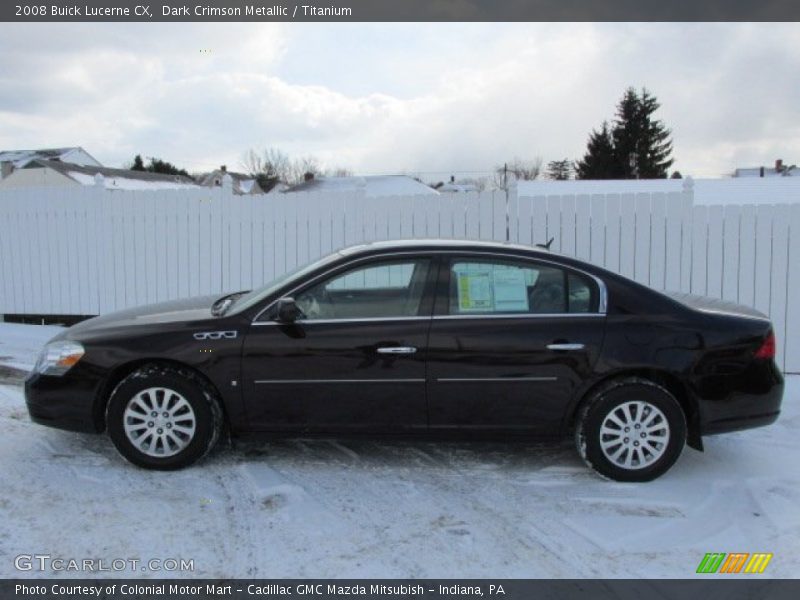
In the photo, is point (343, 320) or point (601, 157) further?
point (601, 157)

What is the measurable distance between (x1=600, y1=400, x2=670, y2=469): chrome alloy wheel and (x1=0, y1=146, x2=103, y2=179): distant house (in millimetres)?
43426

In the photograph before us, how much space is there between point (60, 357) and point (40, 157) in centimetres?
Answer: 4387

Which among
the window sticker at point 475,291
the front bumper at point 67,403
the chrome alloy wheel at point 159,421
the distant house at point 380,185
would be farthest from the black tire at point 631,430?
the distant house at point 380,185

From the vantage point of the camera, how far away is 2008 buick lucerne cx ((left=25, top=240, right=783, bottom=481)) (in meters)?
4.23

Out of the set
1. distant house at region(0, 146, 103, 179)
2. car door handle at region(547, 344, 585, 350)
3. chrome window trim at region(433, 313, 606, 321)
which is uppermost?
distant house at region(0, 146, 103, 179)

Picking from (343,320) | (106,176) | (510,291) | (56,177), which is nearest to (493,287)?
(510,291)

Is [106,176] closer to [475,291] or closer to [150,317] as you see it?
[150,317]

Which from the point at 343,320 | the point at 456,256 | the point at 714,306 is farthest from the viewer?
the point at 714,306

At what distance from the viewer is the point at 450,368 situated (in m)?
4.23

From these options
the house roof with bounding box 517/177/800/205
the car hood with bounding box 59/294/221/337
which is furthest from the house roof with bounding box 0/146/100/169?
the car hood with bounding box 59/294/221/337

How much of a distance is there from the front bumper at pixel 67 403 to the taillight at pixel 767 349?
14.1ft

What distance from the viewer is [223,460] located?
15.0ft

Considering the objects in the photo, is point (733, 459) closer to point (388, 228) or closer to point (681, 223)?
point (681, 223)

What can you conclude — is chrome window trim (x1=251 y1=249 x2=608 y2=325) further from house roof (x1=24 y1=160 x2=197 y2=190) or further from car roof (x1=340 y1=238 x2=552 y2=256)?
house roof (x1=24 y1=160 x2=197 y2=190)
